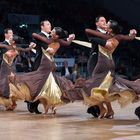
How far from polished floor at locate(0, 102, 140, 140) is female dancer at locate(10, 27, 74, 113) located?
0.32 metres

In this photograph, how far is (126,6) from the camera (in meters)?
22.3

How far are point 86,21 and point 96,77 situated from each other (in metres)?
14.2

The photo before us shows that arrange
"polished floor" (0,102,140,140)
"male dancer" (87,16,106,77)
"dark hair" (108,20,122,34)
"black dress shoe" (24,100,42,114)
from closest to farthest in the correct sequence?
"polished floor" (0,102,140,140), "dark hair" (108,20,122,34), "male dancer" (87,16,106,77), "black dress shoe" (24,100,42,114)

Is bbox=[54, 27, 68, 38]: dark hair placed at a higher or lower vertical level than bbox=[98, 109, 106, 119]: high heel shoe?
higher

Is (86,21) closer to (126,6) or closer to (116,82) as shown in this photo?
(126,6)

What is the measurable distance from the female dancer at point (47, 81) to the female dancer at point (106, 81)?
0.52 metres

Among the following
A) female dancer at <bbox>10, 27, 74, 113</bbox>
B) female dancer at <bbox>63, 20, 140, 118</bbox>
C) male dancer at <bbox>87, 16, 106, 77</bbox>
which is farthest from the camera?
female dancer at <bbox>10, 27, 74, 113</bbox>

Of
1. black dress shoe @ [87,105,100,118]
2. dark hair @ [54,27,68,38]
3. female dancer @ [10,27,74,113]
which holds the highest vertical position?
dark hair @ [54,27,68,38]

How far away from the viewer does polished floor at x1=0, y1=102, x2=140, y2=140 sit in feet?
19.6

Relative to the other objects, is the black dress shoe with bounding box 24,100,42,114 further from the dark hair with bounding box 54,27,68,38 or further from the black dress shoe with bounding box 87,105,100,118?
the dark hair with bounding box 54,27,68,38

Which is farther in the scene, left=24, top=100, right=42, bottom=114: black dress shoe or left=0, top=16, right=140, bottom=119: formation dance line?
left=24, top=100, right=42, bottom=114: black dress shoe

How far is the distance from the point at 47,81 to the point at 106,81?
3.98ft

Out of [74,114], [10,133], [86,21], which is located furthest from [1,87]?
[86,21]

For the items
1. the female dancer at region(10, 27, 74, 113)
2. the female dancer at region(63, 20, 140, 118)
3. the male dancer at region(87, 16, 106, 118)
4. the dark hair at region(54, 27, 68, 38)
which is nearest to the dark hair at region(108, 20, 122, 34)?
the female dancer at region(63, 20, 140, 118)
